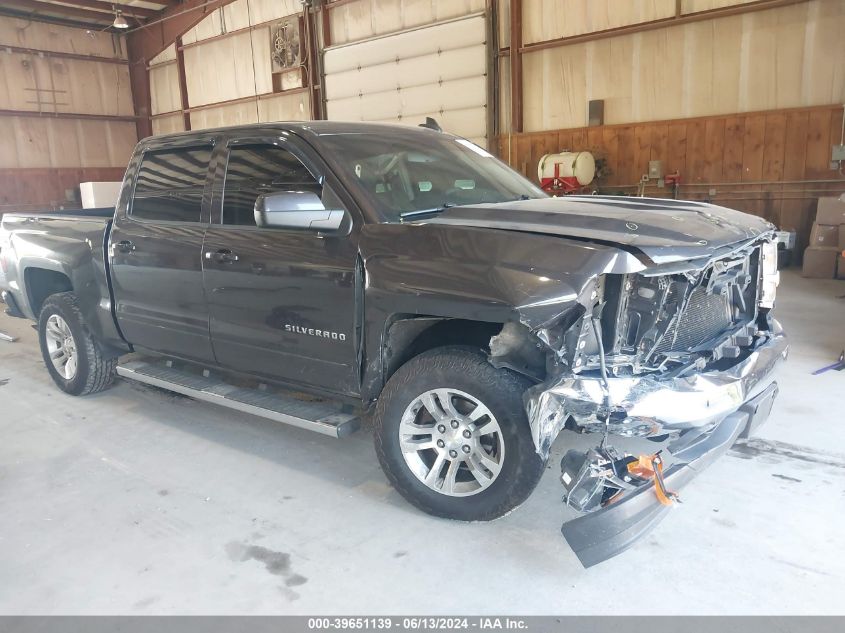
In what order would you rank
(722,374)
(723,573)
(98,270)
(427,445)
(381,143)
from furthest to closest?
(98,270) < (381,143) < (427,445) < (722,374) < (723,573)

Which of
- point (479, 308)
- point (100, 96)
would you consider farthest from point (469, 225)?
point (100, 96)

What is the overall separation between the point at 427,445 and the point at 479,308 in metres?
0.76

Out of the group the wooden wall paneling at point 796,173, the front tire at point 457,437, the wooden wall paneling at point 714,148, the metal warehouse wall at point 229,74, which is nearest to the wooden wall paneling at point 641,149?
the wooden wall paneling at point 714,148

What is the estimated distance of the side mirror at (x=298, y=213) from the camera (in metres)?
3.03

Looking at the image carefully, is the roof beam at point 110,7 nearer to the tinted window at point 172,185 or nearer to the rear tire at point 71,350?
the rear tire at point 71,350

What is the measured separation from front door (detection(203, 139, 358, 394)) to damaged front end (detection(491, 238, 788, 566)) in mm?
895

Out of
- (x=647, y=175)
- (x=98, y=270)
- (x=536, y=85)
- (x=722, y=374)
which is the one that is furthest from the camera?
(x=536, y=85)

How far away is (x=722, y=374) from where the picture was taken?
2.71 m

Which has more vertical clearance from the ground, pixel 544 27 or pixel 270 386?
pixel 544 27

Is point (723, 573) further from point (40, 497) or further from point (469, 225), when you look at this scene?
point (40, 497)

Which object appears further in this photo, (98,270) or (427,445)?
(98,270)

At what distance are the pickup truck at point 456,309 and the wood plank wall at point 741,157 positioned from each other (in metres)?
8.69

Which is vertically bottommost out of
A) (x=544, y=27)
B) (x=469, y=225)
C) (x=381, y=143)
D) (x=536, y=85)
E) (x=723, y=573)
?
(x=723, y=573)

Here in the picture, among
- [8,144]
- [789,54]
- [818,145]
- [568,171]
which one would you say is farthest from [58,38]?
[818,145]
